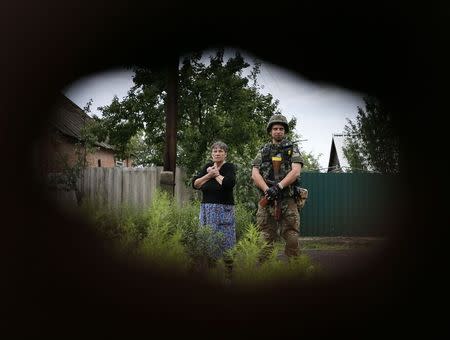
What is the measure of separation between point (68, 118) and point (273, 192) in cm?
117

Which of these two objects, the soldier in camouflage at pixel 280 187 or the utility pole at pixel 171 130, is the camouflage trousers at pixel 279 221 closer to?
the soldier in camouflage at pixel 280 187

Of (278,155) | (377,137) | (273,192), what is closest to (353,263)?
(377,137)

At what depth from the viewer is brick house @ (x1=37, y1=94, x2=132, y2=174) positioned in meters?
0.72

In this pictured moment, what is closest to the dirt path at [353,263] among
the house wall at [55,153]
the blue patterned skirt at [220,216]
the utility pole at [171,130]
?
the utility pole at [171,130]

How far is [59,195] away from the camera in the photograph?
752 millimetres

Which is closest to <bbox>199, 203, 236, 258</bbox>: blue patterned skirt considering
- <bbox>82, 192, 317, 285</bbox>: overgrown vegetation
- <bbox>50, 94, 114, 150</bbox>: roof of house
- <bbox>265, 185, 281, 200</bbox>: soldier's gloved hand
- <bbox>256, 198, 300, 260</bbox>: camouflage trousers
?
<bbox>256, 198, 300, 260</bbox>: camouflage trousers

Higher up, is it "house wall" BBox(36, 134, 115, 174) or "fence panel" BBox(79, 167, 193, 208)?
"house wall" BBox(36, 134, 115, 174)

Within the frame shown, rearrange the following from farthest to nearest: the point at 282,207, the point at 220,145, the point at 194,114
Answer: the point at 282,207
the point at 220,145
the point at 194,114

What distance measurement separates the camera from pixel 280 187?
186 cm

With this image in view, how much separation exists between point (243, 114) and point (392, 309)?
2.01 feet

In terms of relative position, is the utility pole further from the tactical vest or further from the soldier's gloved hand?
the soldier's gloved hand

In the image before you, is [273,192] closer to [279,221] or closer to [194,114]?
[279,221]

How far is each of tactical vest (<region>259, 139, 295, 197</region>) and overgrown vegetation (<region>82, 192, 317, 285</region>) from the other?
43 cm

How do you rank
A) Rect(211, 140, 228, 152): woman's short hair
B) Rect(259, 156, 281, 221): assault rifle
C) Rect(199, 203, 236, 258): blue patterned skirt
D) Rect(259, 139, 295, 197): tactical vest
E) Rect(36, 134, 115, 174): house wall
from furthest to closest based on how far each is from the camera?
Rect(199, 203, 236, 258): blue patterned skirt
Rect(259, 156, 281, 221): assault rifle
Rect(259, 139, 295, 197): tactical vest
Rect(211, 140, 228, 152): woman's short hair
Rect(36, 134, 115, 174): house wall
